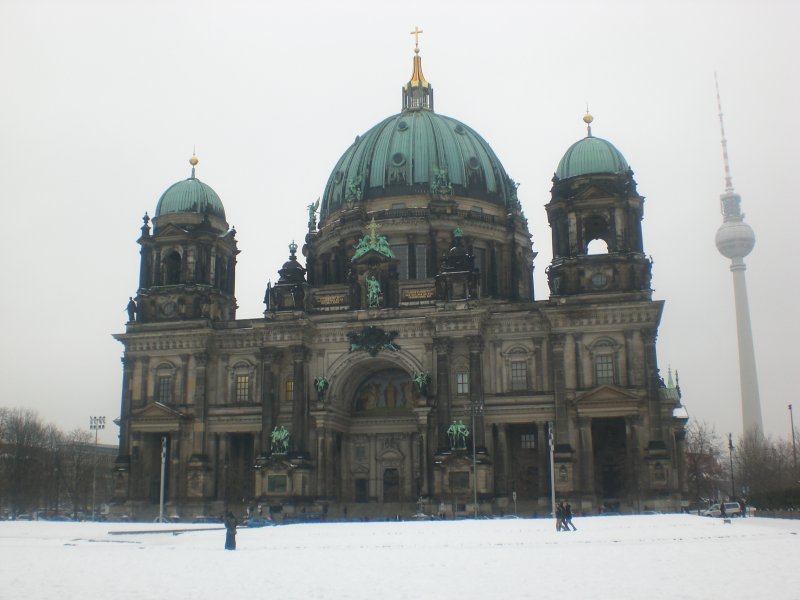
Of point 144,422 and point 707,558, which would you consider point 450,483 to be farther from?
point 707,558

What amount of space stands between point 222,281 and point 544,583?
60.8m

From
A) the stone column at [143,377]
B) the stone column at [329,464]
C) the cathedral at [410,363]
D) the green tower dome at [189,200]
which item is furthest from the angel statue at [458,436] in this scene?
the green tower dome at [189,200]

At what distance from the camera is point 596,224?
234 feet

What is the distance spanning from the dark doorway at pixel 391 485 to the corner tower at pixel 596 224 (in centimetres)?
1875

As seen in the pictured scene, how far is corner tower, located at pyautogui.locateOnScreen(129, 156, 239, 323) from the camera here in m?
76.0

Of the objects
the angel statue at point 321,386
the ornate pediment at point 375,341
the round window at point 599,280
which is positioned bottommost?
the angel statue at point 321,386

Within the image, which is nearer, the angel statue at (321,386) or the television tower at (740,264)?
the angel statue at (321,386)

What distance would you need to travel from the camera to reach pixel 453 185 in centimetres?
8069

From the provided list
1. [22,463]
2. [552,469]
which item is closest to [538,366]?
[552,469]

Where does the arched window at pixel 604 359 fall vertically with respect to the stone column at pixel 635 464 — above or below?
above

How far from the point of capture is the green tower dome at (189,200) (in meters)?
77.8

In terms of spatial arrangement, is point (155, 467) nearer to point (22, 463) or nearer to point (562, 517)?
point (22, 463)

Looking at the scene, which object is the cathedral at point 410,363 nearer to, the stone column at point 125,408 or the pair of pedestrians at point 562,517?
the stone column at point 125,408

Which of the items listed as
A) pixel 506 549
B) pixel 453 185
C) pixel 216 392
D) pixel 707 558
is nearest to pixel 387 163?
pixel 453 185
